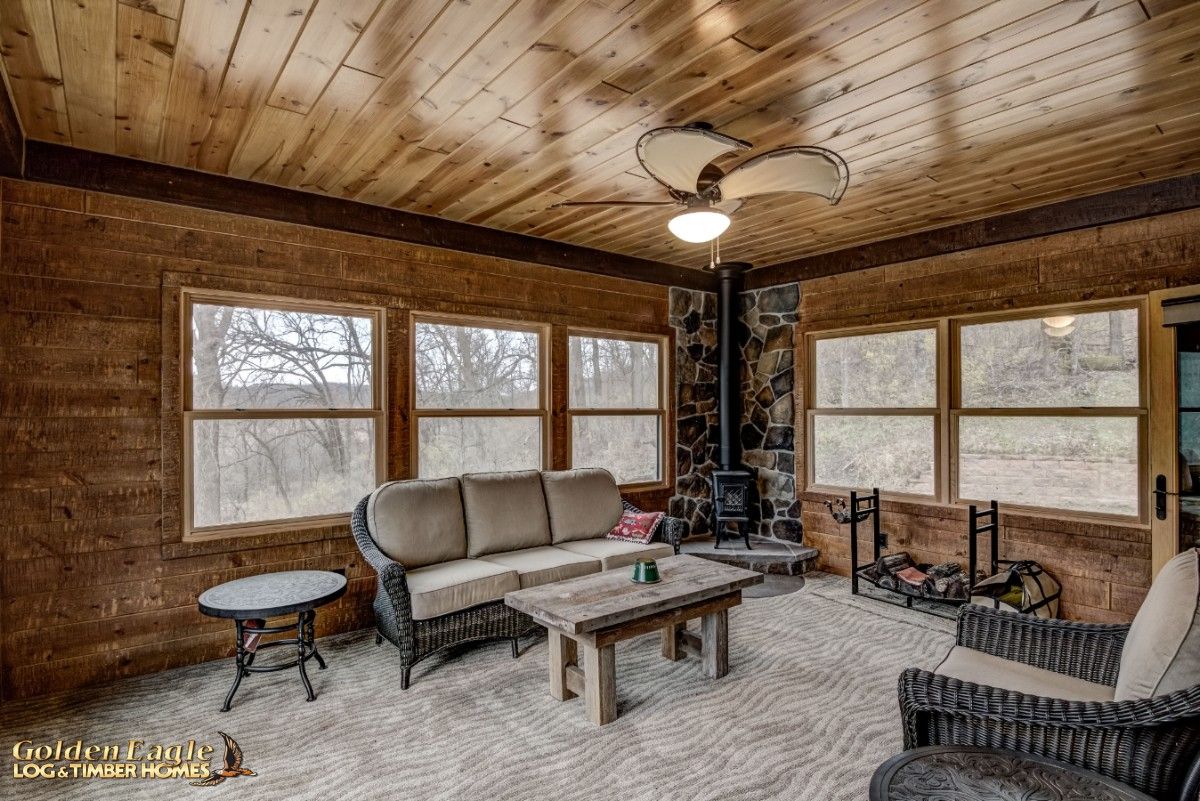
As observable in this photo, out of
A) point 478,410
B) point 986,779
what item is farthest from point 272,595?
point 986,779

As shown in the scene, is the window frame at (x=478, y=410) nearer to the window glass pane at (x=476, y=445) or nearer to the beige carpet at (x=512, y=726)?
the window glass pane at (x=476, y=445)

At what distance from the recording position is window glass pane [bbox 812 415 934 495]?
5.06 meters

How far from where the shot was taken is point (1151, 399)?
3.86m

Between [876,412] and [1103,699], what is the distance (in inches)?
136

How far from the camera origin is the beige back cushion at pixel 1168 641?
174 centimetres

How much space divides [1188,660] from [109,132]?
469 cm

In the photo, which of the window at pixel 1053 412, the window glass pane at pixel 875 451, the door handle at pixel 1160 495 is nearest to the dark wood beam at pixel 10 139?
the window glass pane at pixel 875 451

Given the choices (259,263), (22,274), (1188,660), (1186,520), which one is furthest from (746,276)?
(22,274)

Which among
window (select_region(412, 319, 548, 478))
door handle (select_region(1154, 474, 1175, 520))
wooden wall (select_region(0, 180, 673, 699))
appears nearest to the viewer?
wooden wall (select_region(0, 180, 673, 699))

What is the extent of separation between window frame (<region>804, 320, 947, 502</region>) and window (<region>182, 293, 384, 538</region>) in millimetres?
3684

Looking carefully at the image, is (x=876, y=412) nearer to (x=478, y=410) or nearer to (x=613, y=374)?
(x=613, y=374)

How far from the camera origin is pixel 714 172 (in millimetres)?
3381

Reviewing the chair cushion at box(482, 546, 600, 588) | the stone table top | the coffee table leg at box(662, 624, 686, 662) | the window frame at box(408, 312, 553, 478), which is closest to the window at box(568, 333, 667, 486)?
the window frame at box(408, 312, 553, 478)

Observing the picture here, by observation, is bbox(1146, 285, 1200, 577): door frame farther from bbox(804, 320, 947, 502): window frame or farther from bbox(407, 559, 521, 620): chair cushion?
bbox(407, 559, 521, 620): chair cushion
